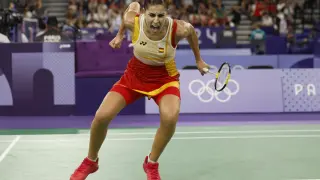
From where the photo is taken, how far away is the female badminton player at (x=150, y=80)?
435 centimetres

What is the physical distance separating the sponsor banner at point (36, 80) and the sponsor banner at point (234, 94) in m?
1.40

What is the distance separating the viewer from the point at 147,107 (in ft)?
31.2

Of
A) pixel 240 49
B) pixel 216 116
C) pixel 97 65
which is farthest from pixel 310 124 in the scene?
pixel 240 49

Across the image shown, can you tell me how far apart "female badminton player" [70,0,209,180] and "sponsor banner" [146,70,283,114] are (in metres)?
4.87

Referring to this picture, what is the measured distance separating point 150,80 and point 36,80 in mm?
5288

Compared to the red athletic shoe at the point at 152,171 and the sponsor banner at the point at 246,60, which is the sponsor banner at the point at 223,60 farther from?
the red athletic shoe at the point at 152,171

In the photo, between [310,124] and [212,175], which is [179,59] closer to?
[310,124]

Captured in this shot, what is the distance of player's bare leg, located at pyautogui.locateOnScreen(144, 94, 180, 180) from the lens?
4332mm

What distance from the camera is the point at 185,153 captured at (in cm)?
611

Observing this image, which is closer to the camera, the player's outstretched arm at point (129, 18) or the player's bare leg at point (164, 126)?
the player's bare leg at point (164, 126)

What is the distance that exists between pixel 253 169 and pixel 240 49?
30.9ft

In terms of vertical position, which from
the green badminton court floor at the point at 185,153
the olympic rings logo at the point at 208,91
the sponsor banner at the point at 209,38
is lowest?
the green badminton court floor at the point at 185,153

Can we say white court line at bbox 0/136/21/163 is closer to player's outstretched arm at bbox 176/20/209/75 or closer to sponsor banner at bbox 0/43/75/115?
sponsor banner at bbox 0/43/75/115

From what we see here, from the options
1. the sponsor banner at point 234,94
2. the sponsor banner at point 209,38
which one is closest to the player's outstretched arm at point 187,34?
the sponsor banner at point 234,94
